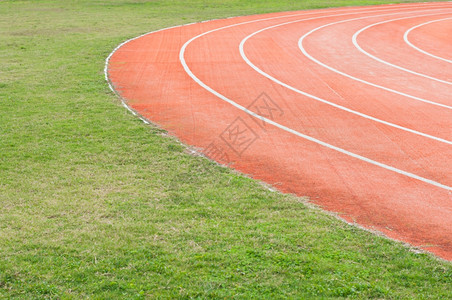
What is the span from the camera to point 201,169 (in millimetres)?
9320

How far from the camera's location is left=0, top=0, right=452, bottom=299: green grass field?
5.91 m

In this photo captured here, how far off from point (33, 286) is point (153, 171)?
357 centimetres

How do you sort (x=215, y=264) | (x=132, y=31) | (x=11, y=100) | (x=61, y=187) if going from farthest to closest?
(x=132, y=31) → (x=11, y=100) → (x=61, y=187) → (x=215, y=264)

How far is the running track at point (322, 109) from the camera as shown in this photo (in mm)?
8586

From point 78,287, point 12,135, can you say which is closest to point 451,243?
point 78,287

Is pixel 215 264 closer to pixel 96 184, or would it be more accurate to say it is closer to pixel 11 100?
pixel 96 184

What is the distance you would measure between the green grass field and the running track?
78cm

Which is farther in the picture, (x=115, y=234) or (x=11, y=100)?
(x=11, y=100)

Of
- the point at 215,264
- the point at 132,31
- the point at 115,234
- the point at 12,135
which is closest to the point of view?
the point at 215,264

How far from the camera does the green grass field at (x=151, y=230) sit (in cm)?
591

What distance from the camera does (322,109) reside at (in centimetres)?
1284

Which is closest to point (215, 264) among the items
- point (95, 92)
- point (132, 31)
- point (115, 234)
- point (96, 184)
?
point (115, 234)

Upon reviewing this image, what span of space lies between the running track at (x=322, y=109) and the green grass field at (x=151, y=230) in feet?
2.57

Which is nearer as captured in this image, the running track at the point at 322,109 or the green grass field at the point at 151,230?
the green grass field at the point at 151,230
